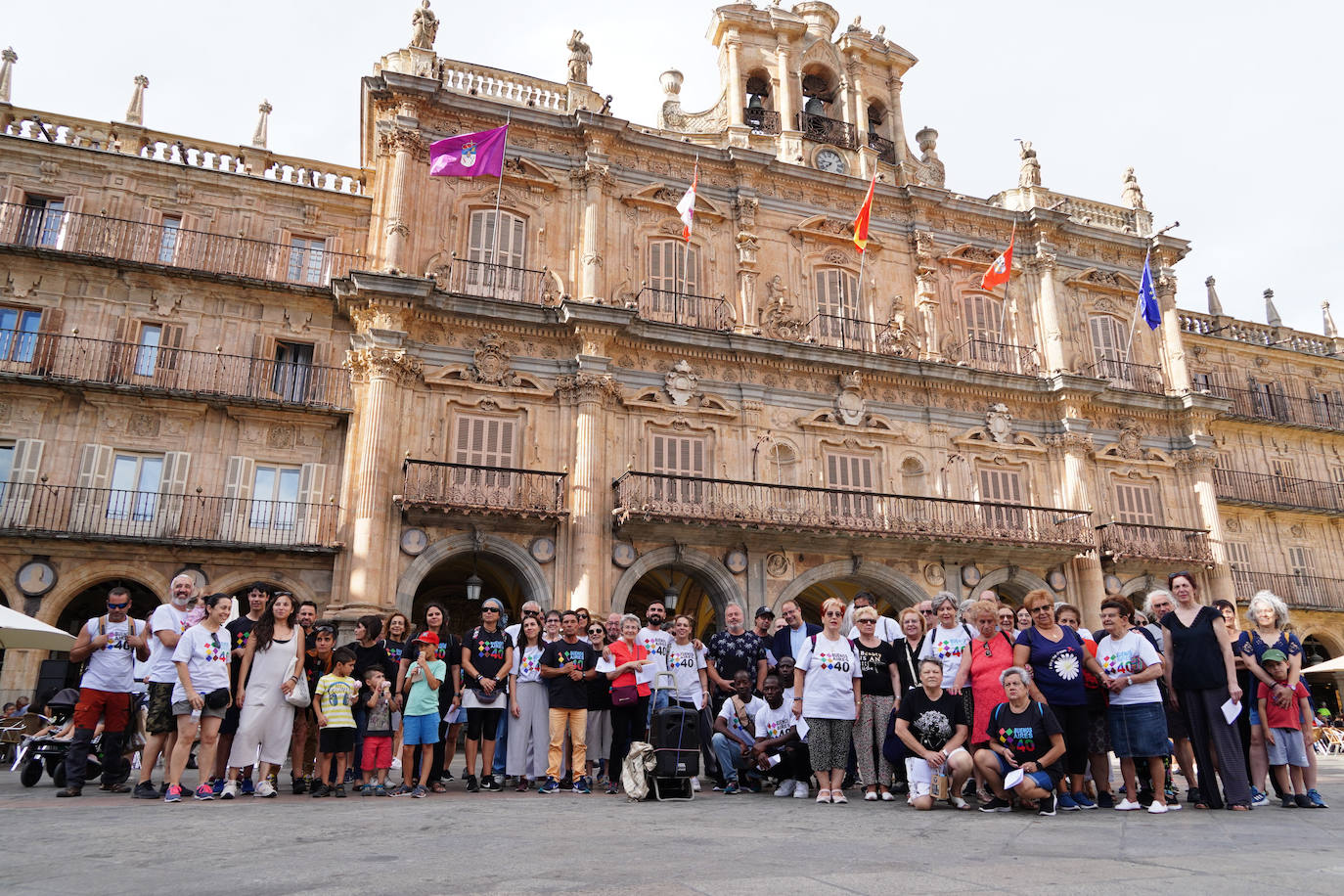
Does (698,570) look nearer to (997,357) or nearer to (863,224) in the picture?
(863,224)

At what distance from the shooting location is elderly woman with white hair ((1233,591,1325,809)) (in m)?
7.66

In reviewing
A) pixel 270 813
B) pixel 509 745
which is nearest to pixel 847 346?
pixel 509 745

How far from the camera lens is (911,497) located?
19578 millimetres

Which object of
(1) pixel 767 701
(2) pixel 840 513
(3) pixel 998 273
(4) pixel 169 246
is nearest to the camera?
(1) pixel 767 701

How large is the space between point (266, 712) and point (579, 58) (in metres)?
17.6

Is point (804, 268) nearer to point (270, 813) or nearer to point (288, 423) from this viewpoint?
point (288, 423)

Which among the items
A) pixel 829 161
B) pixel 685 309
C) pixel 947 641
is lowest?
pixel 947 641

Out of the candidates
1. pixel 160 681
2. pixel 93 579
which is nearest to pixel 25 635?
pixel 160 681

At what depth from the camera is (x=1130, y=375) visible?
23688mm

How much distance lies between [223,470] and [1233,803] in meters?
16.8

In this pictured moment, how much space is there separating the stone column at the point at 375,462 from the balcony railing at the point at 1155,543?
Answer: 15.4 meters

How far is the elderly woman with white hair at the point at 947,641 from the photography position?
7969 millimetres

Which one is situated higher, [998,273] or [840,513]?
[998,273]

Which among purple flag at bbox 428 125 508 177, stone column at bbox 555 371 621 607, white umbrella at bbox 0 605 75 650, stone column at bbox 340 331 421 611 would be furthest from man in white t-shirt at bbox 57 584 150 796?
purple flag at bbox 428 125 508 177
